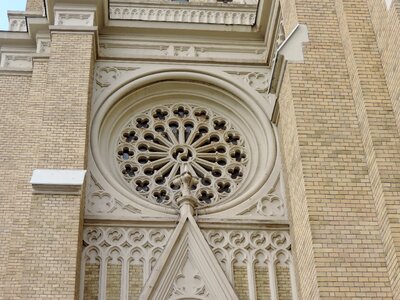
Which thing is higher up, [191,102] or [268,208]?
[191,102]

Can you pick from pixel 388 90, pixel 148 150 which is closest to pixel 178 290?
pixel 148 150

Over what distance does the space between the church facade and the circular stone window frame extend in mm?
29

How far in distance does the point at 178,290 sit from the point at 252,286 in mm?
1166

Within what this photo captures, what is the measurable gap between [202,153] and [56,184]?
10.3ft

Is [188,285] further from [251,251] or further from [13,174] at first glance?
[13,174]

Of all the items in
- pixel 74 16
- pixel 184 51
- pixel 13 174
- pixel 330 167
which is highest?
pixel 74 16

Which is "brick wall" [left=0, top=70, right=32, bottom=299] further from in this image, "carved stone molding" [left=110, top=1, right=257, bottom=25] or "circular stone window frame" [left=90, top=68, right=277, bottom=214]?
"carved stone molding" [left=110, top=1, right=257, bottom=25]

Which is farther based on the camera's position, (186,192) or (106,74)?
(106,74)

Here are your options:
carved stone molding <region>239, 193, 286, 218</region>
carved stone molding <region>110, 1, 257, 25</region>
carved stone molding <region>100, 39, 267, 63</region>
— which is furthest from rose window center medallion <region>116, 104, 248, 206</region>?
carved stone molding <region>110, 1, 257, 25</region>

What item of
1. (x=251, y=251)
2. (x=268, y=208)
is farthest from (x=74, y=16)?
(x=251, y=251)

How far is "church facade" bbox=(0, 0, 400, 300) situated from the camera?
10.3 metres

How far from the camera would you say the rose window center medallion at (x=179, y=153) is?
43.2 ft

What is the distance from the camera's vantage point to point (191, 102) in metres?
14.6

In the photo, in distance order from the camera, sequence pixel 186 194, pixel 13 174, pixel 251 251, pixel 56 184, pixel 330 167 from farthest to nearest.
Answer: pixel 13 174, pixel 186 194, pixel 251 251, pixel 56 184, pixel 330 167
